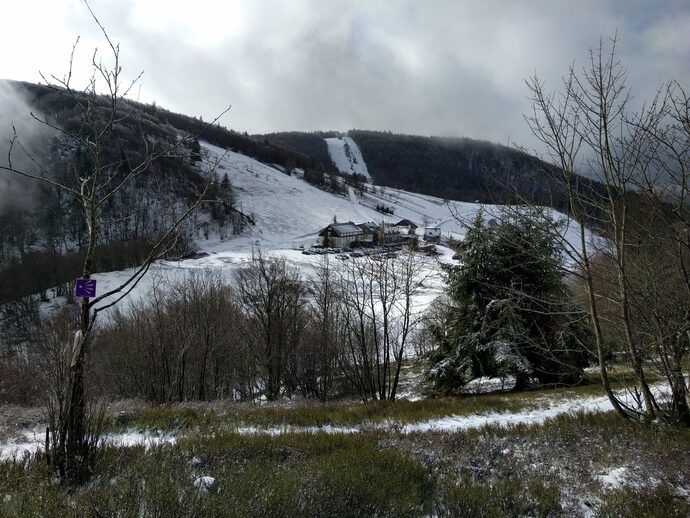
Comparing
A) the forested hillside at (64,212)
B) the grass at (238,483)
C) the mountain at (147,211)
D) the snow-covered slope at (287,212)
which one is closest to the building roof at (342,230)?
the snow-covered slope at (287,212)

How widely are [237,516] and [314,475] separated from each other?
57.7 inches

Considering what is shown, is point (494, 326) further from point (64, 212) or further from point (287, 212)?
point (64, 212)

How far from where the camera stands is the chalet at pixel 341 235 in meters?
87.1

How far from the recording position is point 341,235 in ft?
292

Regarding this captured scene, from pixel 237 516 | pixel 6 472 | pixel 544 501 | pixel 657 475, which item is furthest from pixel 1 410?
pixel 657 475

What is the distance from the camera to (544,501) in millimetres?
4098

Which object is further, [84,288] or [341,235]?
[341,235]

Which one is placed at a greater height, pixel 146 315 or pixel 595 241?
pixel 595 241

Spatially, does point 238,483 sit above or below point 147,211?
below

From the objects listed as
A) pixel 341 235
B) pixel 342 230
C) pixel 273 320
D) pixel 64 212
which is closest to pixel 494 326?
pixel 273 320

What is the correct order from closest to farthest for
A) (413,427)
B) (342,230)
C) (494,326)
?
1. (413,427)
2. (494,326)
3. (342,230)

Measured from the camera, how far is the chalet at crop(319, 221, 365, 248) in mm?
87125

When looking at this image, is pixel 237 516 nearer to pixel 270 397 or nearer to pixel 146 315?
pixel 270 397

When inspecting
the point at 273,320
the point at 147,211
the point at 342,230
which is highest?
the point at 342,230
